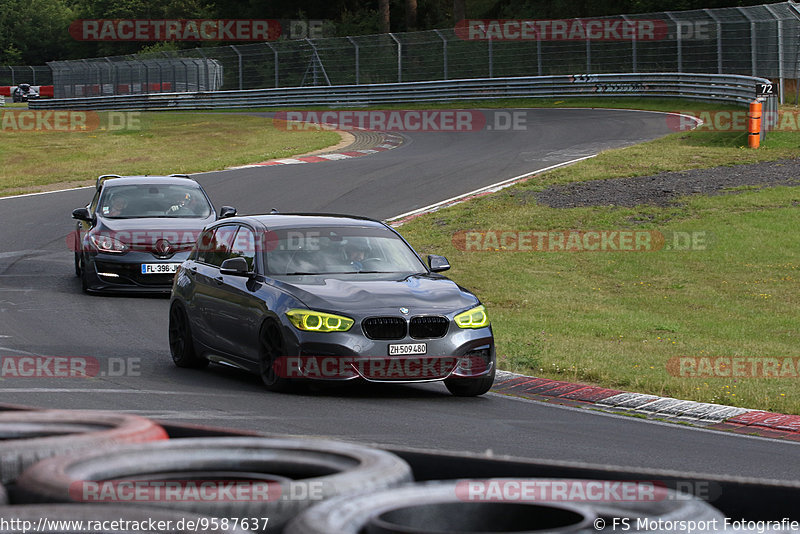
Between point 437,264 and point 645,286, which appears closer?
point 437,264

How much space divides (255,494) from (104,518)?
1.81ft

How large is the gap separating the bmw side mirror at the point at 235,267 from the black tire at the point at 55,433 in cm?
534

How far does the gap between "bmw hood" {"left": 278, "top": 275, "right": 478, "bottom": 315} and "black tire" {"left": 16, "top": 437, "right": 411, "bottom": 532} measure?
525 centimetres

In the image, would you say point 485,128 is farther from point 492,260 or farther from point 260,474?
point 260,474

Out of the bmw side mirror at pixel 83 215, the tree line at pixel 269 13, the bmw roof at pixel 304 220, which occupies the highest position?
the tree line at pixel 269 13

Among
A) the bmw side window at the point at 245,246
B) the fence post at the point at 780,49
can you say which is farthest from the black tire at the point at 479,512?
the fence post at the point at 780,49

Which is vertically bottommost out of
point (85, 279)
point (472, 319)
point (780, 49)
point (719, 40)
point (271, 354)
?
point (85, 279)

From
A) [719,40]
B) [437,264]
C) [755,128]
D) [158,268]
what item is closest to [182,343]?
[437,264]

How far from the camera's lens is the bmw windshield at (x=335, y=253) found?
10.8 meters

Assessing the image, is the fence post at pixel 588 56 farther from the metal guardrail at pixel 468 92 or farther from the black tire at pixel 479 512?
the black tire at pixel 479 512

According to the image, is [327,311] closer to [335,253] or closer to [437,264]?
[335,253]

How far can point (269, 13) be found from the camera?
281 ft

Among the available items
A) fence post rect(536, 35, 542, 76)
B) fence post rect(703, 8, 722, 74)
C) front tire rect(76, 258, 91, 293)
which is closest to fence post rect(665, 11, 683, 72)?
fence post rect(703, 8, 722, 74)

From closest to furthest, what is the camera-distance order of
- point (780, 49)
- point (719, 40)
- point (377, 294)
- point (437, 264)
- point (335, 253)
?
point (377, 294) → point (335, 253) → point (437, 264) → point (780, 49) → point (719, 40)
